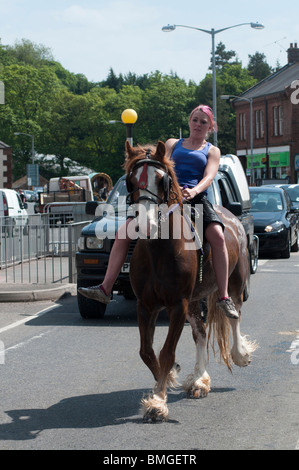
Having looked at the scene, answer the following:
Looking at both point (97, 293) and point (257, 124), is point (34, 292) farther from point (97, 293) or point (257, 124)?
point (257, 124)

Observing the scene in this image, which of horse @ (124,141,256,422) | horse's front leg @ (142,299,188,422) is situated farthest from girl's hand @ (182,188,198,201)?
horse's front leg @ (142,299,188,422)

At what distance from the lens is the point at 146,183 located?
579 centimetres

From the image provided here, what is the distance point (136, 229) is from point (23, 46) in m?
118

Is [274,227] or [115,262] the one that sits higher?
[115,262]

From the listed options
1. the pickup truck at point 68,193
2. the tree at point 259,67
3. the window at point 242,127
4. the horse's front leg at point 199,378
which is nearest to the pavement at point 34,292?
the horse's front leg at point 199,378

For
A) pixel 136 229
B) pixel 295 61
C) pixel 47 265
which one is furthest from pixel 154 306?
pixel 295 61

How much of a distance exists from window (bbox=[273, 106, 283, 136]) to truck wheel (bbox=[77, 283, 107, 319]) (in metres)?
61.7

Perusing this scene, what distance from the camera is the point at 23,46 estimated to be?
118812 millimetres

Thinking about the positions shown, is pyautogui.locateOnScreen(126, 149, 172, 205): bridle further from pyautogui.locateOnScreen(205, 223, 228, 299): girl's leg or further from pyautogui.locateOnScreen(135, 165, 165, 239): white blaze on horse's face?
pyautogui.locateOnScreen(205, 223, 228, 299): girl's leg

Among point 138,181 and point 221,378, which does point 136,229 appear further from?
point 221,378

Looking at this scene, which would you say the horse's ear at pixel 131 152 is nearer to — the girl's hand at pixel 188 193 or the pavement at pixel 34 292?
the girl's hand at pixel 188 193

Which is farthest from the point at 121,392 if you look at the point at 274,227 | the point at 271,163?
the point at 271,163

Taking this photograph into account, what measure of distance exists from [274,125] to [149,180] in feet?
223

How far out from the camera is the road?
17.9 feet
